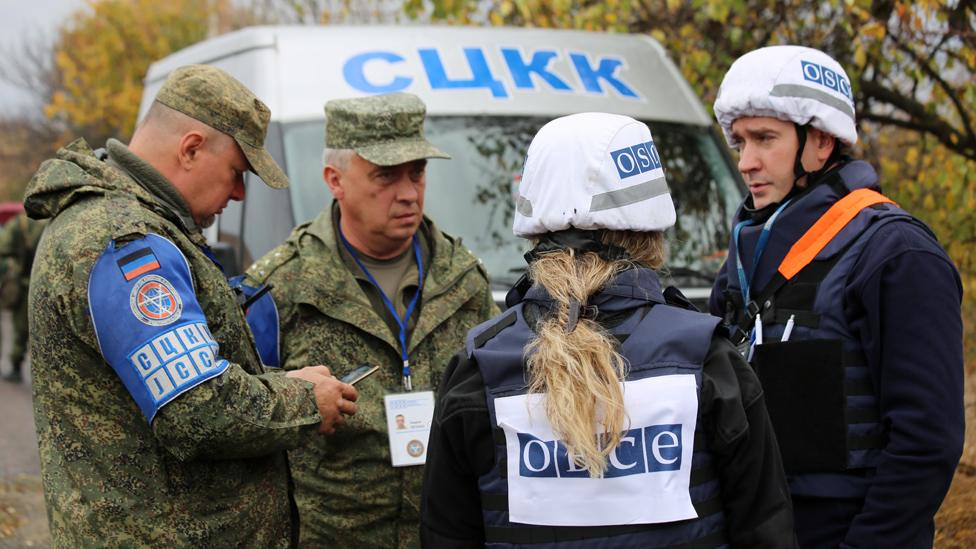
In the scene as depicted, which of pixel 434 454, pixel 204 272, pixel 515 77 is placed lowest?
pixel 434 454

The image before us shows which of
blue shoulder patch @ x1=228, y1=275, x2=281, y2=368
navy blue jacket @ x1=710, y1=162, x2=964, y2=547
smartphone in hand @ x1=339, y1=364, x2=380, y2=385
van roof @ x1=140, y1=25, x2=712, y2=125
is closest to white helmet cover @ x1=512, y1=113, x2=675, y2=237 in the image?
navy blue jacket @ x1=710, y1=162, x2=964, y2=547

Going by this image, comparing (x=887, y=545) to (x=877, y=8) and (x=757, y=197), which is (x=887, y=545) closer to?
(x=757, y=197)

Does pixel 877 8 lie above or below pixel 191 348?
above

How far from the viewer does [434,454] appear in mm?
2053

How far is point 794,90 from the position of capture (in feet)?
8.66

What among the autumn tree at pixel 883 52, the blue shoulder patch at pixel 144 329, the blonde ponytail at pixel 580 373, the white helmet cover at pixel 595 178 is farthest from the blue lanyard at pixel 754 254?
the autumn tree at pixel 883 52

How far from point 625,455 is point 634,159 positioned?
0.55 m

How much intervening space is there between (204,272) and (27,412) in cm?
774

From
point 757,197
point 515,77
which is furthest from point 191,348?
point 515,77

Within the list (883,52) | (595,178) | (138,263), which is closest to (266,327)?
(138,263)

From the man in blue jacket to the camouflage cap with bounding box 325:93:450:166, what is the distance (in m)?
1.05

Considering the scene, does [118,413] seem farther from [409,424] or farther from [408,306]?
[408,306]

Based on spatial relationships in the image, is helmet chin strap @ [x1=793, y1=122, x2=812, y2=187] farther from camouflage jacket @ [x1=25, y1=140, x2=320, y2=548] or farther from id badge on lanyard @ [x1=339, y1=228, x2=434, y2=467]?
camouflage jacket @ [x1=25, y1=140, x2=320, y2=548]

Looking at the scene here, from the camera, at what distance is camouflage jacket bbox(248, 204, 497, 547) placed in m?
3.16
